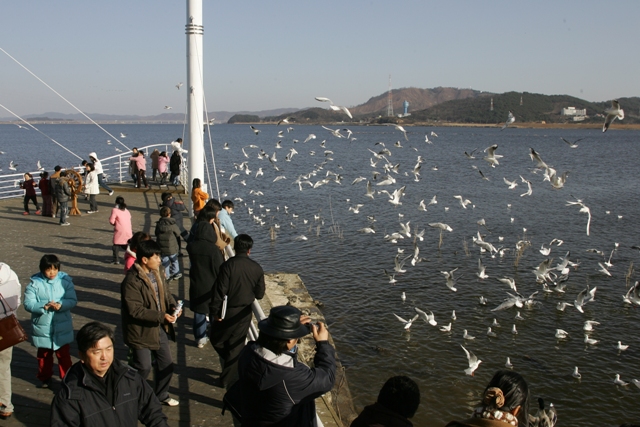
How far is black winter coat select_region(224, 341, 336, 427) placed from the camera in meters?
3.57

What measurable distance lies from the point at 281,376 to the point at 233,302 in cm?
243

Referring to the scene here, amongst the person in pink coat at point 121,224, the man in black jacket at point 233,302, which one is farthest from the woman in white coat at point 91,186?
the man in black jacket at point 233,302

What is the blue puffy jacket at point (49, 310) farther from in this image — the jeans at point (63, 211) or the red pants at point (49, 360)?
the jeans at point (63, 211)

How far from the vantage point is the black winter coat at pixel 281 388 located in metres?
3.57

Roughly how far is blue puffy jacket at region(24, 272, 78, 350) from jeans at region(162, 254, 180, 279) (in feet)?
12.8

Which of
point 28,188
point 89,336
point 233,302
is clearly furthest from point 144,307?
point 28,188

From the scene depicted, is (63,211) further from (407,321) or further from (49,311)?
(49,311)

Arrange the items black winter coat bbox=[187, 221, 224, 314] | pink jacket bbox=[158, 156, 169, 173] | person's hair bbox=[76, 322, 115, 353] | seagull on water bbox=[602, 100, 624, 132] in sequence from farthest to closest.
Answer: pink jacket bbox=[158, 156, 169, 173]
seagull on water bbox=[602, 100, 624, 132]
black winter coat bbox=[187, 221, 224, 314]
person's hair bbox=[76, 322, 115, 353]

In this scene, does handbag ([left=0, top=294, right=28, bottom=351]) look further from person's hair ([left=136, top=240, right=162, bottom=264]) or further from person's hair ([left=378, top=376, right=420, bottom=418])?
person's hair ([left=378, top=376, right=420, bottom=418])

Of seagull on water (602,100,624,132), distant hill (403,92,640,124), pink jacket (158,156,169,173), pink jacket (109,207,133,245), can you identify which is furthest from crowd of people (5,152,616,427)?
distant hill (403,92,640,124)

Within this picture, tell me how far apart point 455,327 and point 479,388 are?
9.12ft

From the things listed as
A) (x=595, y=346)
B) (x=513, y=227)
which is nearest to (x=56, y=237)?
(x=595, y=346)

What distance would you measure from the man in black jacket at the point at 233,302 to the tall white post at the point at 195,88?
360 inches

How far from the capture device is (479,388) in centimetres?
971
